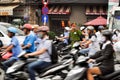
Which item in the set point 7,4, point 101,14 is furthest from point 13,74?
point 7,4

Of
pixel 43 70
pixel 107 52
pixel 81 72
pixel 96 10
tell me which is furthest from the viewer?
pixel 96 10

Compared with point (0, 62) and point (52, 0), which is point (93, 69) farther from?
point (52, 0)

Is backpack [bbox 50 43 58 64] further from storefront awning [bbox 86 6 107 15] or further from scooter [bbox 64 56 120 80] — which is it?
storefront awning [bbox 86 6 107 15]

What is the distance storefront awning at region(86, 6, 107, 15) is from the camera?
31.7m

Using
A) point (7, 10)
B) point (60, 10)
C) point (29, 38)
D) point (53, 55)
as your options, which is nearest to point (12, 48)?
point (29, 38)

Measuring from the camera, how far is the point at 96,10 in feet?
106

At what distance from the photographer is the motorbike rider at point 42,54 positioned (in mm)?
8641

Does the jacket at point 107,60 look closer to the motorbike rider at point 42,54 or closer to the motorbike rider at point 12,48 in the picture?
the motorbike rider at point 42,54

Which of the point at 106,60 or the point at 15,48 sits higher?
the point at 106,60

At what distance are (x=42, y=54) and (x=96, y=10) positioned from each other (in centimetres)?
2396

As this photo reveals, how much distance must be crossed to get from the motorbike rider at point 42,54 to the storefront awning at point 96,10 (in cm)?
2308

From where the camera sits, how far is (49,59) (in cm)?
884

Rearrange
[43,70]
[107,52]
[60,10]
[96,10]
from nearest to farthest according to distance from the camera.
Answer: [107,52] → [43,70] → [96,10] → [60,10]

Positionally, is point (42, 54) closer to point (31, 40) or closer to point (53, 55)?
point (53, 55)
